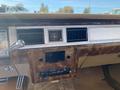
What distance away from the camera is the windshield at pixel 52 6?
1.91m

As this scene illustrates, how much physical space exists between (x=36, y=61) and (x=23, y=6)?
57cm

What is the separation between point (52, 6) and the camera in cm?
204

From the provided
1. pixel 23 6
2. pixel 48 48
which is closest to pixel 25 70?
pixel 48 48

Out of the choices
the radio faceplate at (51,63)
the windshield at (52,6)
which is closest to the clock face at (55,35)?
the radio faceplate at (51,63)

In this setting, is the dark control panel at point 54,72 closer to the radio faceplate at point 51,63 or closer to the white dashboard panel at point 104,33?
the radio faceplate at point 51,63

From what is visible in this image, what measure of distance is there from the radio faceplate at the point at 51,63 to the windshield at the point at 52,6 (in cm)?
38

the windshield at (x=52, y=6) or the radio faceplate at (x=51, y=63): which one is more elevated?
the windshield at (x=52, y=6)

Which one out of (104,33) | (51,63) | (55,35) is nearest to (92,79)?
(104,33)

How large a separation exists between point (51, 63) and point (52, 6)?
1.92 ft

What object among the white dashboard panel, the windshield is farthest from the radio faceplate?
the windshield

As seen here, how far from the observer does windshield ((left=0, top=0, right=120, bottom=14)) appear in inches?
75.2

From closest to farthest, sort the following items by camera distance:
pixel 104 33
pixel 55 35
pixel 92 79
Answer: pixel 55 35, pixel 104 33, pixel 92 79

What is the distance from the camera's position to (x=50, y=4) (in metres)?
2.06

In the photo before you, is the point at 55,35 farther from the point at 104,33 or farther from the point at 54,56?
the point at 104,33
